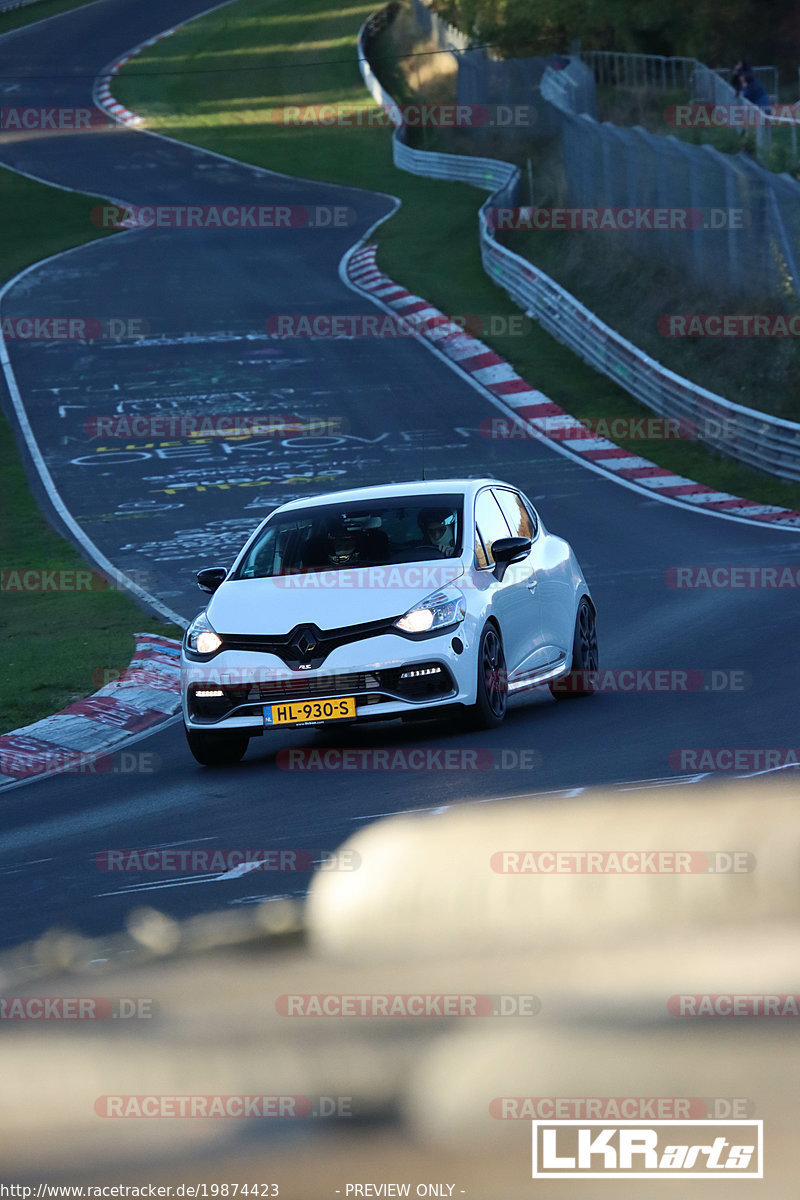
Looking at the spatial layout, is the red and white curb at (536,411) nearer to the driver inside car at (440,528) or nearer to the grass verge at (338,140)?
the grass verge at (338,140)

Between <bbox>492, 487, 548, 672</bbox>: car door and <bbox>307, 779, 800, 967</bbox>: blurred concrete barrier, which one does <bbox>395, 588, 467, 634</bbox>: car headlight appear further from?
<bbox>307, 779, 800, 967</bbox>: blurred concrete barrier

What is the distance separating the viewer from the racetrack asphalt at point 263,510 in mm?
9547

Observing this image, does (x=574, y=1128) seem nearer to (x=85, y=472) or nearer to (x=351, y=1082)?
(x=351, y=1082)

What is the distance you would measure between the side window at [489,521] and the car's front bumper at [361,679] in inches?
49.6

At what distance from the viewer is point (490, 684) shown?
450 inches

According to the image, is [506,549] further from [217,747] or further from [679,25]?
[679,25]

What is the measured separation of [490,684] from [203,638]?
1.74m

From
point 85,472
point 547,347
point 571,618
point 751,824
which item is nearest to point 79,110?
point 547,347

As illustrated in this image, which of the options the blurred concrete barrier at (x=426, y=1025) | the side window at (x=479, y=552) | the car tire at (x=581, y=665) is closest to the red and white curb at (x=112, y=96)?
the car tire at (x=581, y=665)

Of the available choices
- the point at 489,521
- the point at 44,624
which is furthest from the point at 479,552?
the point at 44,624

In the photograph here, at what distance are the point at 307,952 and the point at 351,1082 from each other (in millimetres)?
1349

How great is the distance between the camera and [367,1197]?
14.3 ft

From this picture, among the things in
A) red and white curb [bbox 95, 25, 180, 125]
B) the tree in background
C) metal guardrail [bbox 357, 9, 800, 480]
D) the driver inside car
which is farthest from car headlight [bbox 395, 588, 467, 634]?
red and white curb [bbox 95, 25, 180, 125]

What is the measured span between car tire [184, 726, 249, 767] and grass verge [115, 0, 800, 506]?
12212 mm
